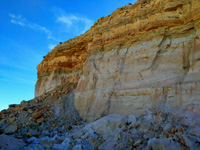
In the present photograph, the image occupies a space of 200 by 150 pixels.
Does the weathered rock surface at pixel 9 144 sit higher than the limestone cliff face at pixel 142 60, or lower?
lower

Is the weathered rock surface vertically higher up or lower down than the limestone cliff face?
lower down

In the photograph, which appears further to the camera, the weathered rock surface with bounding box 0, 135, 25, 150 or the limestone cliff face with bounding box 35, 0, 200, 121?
the limestone cliff face with bounding box 35, 0, 200, 121

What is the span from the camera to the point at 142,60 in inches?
361

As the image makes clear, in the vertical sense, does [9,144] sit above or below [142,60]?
below

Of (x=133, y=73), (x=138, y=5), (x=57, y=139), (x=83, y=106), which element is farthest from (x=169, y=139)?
(x=138, y=5)

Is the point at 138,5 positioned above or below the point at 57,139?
above

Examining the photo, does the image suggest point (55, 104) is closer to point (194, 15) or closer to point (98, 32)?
point (98, 32)

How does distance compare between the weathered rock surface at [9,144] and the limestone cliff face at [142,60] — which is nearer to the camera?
the weathered rock surface at [9,144]

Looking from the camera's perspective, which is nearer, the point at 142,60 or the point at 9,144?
the point at 9,144

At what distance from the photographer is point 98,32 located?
12.5 metres

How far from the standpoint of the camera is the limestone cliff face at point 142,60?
299 inches

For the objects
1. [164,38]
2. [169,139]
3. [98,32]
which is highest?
[98,32]

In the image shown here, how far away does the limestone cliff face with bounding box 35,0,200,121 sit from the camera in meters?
7.59

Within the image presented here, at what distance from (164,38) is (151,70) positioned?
1.91 m
